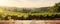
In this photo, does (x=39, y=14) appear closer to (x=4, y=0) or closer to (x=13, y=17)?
(x=13, y=17)

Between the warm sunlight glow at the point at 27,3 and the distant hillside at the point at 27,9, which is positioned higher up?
the warm sunlight glow at the point at 27,3

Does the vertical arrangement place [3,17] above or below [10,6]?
below

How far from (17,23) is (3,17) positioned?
0.16 m

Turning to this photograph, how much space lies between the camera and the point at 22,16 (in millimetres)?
1113

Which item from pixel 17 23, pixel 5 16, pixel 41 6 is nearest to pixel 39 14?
pixel 41 6

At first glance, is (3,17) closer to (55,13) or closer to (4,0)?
(4,0)

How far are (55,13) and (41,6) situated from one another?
15 centimetres

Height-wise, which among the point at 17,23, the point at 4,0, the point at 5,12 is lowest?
the point at 17,23

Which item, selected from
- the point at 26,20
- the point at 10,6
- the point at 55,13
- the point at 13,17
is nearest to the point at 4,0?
the point at 10,6

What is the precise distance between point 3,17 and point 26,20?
9.2 inches

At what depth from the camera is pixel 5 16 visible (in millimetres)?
1125

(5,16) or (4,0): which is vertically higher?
(4,0)

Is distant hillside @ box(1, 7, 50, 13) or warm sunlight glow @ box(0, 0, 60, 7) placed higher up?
warm sunlight glow @ box(0, 0, 60, 7)

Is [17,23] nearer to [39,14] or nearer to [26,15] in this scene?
[26,15]
